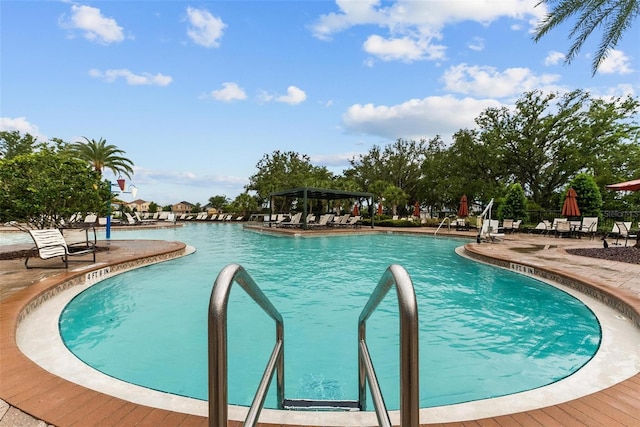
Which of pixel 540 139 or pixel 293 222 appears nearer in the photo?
pixel 293 222

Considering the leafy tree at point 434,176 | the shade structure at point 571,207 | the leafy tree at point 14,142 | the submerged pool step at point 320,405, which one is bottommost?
the submerged pool step at point 320,405

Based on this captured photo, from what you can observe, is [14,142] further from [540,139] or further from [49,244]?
[540,139]

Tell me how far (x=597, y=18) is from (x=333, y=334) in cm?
1202

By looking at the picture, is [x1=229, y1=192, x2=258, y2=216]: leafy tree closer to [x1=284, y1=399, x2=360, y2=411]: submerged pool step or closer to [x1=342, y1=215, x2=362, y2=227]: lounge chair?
[x1=342, y1=215, x2=362, y2=227]: lounge chair

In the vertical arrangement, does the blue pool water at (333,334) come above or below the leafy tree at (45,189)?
below

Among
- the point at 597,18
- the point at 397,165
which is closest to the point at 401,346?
the point at 597,18

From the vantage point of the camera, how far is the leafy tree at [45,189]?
8117mm

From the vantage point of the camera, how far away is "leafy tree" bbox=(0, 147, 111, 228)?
26.6ft

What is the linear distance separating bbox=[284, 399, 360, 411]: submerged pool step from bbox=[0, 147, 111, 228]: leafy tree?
344 inches

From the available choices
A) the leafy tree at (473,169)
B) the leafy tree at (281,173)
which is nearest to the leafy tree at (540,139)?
the leafy tree at (473,169)

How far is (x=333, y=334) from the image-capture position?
15.0 ft

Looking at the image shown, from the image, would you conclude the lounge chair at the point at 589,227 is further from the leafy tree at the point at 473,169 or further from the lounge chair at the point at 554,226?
the leafy tree at the point at 473,169

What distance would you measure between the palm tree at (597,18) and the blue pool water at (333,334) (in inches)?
297

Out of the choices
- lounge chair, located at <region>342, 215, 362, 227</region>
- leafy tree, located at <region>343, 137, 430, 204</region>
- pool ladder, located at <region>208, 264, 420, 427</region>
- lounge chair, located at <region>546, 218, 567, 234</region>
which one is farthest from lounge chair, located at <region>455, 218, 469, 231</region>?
leafy tree, located at <region>343, 137, 430, 204</region>
